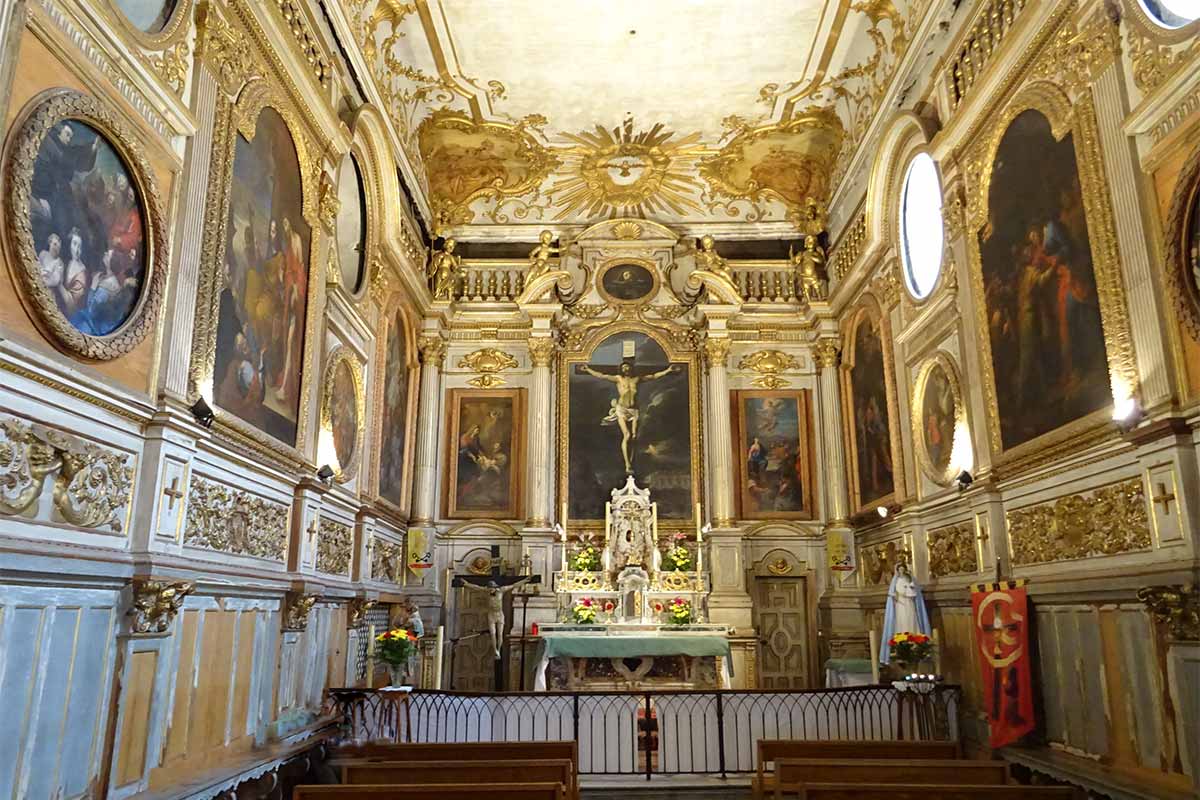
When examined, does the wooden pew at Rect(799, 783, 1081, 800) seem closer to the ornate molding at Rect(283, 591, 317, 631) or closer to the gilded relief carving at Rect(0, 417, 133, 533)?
the gilded relief carving at Rect(0, 417, 133, 533)

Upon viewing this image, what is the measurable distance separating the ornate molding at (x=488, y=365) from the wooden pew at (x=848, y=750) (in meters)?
10.5

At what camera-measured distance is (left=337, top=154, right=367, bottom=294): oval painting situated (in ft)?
38.8

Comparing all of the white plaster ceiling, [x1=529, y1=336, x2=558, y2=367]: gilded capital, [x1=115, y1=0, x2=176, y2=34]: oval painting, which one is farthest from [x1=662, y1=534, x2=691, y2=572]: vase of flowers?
[x1=115, y1=0, x2=176, y2=34]: oval painting

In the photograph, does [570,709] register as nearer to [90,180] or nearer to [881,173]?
[90,180]

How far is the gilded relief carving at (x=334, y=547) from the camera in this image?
34.0ft

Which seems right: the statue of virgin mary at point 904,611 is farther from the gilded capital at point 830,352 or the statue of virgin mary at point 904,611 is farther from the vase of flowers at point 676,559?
the gilded capital at point 830,352

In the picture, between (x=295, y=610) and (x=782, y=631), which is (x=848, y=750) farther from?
(x=782, y=631)

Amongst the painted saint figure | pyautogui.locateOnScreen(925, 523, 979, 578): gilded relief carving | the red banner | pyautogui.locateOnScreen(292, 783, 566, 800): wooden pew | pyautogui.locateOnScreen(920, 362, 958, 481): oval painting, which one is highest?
the painted saint figure

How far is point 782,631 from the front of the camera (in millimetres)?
16141

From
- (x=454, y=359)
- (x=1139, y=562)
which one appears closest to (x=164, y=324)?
(x=1139, y=562)

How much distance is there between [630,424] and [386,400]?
16.5 feet

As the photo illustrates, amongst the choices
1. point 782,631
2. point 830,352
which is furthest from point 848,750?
point 830,352

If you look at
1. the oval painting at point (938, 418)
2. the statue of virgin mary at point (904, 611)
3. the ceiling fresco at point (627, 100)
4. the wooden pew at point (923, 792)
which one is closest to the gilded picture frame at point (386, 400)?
the ceiling fresco at point (627, 100)

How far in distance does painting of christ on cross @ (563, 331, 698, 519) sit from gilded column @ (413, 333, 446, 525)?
8.35 feet
